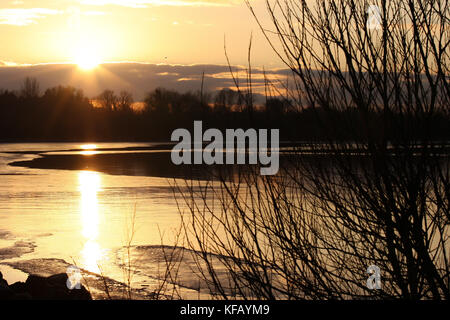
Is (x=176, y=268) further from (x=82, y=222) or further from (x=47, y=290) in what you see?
(x=82, y=222)

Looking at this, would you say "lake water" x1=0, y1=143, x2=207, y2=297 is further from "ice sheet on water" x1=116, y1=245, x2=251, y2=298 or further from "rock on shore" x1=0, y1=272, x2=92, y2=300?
Answer: "rock on shore" x1=0, y1=272, x2=92, y2=300

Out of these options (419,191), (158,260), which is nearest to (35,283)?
(158,260)

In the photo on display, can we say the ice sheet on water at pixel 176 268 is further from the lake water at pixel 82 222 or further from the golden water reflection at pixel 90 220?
the golden water reflection at pixel 90 220

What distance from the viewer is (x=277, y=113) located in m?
5.91

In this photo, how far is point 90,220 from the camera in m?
17.8

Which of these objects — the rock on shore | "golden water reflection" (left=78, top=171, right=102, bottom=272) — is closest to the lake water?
"golden water reflection" (left=78, top=171, right=102, bottom=272)

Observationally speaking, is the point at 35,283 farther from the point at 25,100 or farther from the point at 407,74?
the point at 25,100

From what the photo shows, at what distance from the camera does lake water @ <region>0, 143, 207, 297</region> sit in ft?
40.6

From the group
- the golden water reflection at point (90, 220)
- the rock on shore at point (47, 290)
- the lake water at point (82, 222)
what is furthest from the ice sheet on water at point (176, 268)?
the rock on shore at point (47, 290)

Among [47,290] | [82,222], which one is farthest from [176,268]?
[82,222]

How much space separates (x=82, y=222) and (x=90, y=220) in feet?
1.11

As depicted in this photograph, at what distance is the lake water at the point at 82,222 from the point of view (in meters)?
12.4
